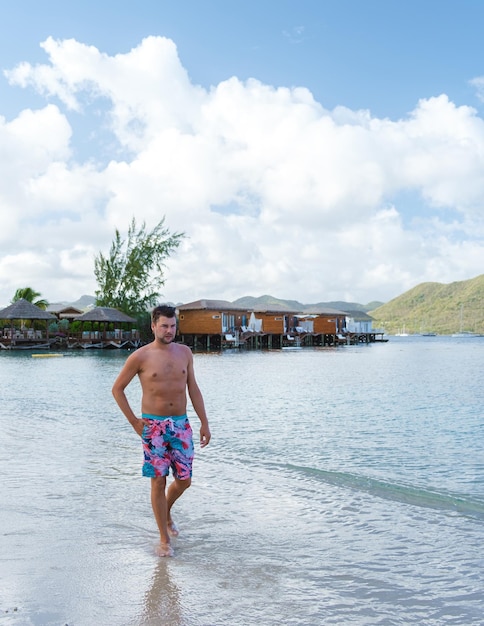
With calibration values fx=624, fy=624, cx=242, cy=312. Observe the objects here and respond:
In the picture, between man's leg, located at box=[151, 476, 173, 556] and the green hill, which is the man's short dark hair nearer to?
man's leg, located at box=[151, 476, 173, 556]

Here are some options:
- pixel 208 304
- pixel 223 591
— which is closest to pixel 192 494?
pixel 223 591

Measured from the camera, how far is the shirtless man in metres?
4.56

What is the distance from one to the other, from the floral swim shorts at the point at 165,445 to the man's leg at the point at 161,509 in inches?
3.0

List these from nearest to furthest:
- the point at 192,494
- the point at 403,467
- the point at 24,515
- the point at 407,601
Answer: the point at 407,601, the point at 24,515, the point at 192,494, the point at 403,467

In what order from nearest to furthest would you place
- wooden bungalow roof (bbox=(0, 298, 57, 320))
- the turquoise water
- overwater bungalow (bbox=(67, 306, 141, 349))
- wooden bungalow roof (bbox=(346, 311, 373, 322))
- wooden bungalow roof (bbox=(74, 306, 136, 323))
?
the turquoise water → wooden bungalow roof (bbox=(0, 298, 57, 320)) → wooden bungalow roof (bbox=(74, 306, 136, 323)) → overwater bungalow (bbox=(67, 306, 141, 349)) → wooden bungalow roof (bbox=(346, 311, 373, 322))

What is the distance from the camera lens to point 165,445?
4.60m

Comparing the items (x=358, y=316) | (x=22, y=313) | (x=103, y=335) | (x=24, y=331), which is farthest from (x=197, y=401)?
(x=358, y=316)

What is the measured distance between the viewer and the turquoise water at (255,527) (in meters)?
3.91

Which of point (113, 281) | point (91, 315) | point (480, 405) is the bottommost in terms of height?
point (480, 405)

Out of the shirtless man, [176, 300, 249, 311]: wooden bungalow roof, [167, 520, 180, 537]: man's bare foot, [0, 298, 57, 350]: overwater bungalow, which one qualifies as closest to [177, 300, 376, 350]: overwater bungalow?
[176, 300, 249, 311]: wooden bungalow roof

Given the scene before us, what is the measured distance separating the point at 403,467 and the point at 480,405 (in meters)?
9.02

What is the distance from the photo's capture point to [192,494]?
698 cm

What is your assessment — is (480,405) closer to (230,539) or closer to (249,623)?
(230,539)

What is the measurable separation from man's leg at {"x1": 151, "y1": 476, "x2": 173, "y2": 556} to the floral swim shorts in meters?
0.08
